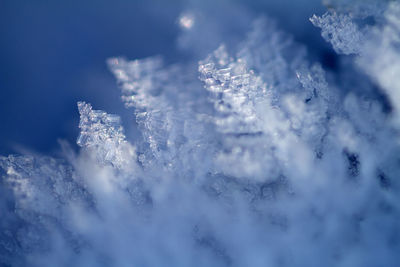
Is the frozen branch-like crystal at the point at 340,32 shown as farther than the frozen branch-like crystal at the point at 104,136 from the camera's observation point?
No

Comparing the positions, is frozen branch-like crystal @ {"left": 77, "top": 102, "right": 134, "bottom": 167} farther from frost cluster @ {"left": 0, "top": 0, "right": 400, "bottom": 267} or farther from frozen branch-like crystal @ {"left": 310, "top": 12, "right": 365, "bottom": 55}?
frozen branch-like crystal @ {"left": 310, "top": 12, "right": 365, "bottom": 55}

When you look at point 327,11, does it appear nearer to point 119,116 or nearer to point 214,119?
point 214,119

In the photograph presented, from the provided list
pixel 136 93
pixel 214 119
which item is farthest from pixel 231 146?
pixel 136 93

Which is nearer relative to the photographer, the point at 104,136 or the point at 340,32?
the point at 340,32

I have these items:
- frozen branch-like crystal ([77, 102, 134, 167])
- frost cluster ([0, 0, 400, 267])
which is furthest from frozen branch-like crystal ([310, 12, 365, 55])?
frozen branch-like crystal ([77, 102, 134, 167])

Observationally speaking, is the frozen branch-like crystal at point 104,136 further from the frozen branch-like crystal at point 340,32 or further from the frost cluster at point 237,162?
the frozen branch-like crystal at point 340,32

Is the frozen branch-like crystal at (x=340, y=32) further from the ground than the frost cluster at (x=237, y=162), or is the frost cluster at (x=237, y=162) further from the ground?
the frozen branch-like crystal at (x=340, y=32)

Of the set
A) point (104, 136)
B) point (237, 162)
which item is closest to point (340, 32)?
point (237, 162)

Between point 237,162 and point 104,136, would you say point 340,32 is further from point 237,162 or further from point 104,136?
point 104,136

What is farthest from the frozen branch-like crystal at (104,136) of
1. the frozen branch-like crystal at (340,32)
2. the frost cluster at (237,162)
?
the frozen branch-like crystal at (340,32)
